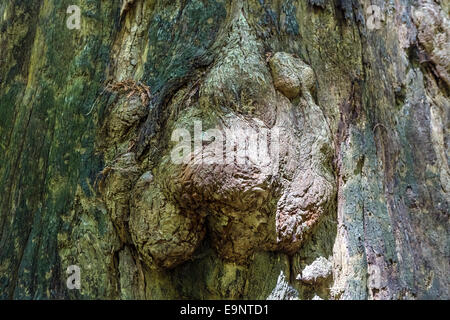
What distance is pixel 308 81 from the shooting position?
2.04m

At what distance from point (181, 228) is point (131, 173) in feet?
0.89

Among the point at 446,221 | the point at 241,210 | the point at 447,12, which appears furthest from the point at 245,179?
the point at 447,12

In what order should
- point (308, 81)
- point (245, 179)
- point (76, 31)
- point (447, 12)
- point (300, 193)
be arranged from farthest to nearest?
point (447, 12) → point (76, 31) → point (308, 81) → point (300, 193) → point (245, 179)

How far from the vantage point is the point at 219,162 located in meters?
1.73

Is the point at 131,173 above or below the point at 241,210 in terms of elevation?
above

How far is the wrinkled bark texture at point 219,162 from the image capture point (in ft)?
6.08

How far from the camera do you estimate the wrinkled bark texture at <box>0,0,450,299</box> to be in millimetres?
1853

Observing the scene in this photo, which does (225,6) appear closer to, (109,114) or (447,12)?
(109,114)

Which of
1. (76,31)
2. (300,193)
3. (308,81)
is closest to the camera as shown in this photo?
(300,193)

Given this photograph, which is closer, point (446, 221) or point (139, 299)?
point (139, 299)

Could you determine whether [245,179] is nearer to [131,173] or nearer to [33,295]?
[131,173]

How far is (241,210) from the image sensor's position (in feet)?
5.84

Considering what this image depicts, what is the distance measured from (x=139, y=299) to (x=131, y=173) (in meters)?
0.42
